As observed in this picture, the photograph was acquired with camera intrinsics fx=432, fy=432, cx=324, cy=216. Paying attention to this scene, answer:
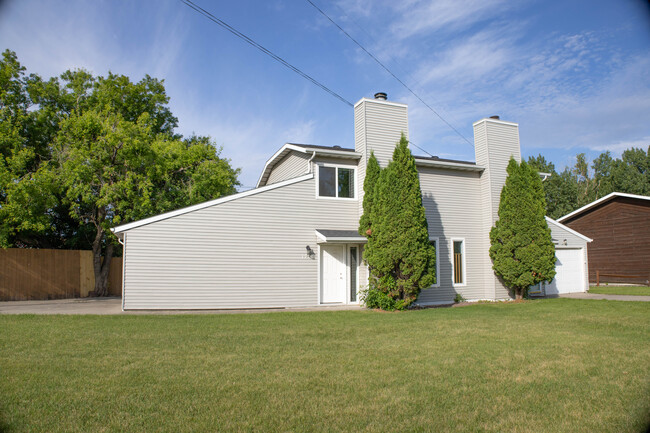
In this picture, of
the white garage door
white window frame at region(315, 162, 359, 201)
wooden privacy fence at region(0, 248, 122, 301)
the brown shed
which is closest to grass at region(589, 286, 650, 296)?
the white garage door

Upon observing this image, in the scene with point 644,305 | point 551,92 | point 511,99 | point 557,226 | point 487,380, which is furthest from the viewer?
point 557,226

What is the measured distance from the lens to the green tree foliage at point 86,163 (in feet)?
56.3

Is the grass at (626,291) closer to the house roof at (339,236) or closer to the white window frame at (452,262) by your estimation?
the white window frame at (452,262)

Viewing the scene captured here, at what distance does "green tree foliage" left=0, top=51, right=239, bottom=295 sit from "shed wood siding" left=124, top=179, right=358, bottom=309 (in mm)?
6110

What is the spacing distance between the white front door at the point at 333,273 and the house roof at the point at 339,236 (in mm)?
580

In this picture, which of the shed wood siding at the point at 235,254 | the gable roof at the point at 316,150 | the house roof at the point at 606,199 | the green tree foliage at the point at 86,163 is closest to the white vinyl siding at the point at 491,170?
the gable roof at the point at 316,150

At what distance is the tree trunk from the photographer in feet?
65.3

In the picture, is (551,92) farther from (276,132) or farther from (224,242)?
(276,132)

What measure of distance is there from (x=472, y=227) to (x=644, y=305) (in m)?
5.83

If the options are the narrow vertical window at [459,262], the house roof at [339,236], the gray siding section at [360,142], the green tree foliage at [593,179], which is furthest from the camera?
the green tree foliage at [593,179]

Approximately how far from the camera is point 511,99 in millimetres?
11758

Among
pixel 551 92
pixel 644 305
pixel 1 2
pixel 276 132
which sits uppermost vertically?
pixel 276 132

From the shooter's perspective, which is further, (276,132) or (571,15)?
(276,132)

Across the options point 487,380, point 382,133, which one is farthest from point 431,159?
point 487,380
